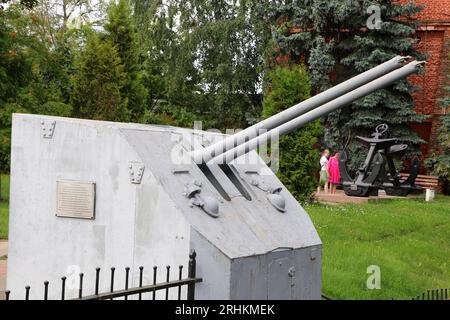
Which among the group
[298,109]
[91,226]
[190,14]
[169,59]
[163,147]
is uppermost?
[190,14]

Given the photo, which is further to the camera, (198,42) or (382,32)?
(198,42)

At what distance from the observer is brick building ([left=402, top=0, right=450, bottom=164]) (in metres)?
24.0

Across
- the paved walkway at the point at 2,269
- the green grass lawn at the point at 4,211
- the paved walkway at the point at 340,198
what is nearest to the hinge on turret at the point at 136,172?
the paved walkway at the point at 2,269

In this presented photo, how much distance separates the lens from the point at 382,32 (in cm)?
2152

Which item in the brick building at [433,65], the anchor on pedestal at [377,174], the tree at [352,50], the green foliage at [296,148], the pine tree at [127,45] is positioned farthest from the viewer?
the brick building at [433,65]

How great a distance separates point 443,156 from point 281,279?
17806 mm

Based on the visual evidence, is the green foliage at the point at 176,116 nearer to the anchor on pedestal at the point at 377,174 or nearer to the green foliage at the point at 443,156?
the green foliage at the point at 443,156

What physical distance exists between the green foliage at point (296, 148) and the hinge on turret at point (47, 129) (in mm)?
8885

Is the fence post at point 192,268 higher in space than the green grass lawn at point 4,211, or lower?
higher

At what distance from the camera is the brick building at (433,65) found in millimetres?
24047

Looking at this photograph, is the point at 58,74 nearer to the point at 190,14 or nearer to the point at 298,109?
the point at 190,14
